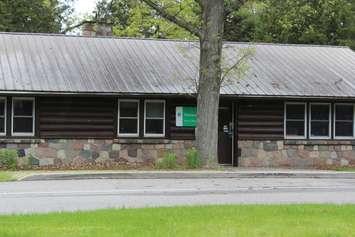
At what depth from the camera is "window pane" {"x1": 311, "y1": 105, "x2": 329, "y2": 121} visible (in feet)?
92.0

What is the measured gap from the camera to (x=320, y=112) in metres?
28.1

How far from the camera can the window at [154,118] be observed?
26.3m

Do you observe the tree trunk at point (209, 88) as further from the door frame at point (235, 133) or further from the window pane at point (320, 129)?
the window pane at point (320, 129)

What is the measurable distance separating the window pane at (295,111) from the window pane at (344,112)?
151cm

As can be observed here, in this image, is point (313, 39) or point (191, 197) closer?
point (191, 197)

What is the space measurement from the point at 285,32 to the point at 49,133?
2433 centimetres

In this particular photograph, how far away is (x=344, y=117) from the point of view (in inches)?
1117

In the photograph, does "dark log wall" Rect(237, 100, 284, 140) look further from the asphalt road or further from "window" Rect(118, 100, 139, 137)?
the asphalt road

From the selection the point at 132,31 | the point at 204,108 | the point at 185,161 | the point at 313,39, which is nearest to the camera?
the point at 204,108

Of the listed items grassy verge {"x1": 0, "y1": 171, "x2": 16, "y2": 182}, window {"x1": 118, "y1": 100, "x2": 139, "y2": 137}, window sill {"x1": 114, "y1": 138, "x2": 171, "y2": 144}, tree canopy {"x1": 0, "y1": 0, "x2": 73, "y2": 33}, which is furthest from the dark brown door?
tree canopy {"x1": 0, "y1": 0, "x2": 73, "y2": 33}

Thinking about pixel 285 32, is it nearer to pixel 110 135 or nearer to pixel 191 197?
pixel 110 135

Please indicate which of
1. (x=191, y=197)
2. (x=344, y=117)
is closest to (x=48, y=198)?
(x=191, y=197)

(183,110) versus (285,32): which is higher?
(285,32)

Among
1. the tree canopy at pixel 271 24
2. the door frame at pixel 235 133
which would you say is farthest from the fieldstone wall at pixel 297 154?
the tree canopy at pixel 271 24
